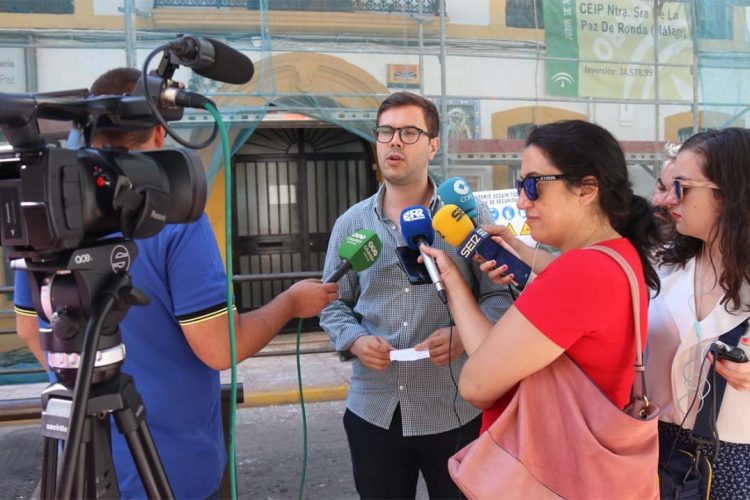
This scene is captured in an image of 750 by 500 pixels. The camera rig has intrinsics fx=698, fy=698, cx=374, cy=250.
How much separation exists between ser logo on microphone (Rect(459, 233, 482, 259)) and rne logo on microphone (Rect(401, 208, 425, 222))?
174mm

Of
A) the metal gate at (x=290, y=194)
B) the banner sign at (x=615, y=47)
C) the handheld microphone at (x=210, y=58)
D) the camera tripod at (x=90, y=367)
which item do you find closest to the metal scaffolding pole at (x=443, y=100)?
the banner sign at (x=615, y=47)

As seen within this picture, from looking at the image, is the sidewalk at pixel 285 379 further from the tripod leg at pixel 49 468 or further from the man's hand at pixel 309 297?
the tripod leg at pixel 49 468

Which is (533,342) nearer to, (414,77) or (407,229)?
(407,229)

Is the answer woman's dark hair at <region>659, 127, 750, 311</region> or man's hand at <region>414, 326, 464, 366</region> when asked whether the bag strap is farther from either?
man's hand at <region>414, 326, 464, 366</region>

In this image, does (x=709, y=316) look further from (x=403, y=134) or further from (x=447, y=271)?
(x=403, y=134)

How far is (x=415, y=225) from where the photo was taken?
7.23 feet

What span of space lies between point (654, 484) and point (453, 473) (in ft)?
1.50

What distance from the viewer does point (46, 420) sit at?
1270 millimetres

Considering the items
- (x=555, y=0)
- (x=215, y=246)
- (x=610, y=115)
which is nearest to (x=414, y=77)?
(x=555, y=0)

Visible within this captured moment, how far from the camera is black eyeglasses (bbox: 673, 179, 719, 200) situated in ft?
6.34

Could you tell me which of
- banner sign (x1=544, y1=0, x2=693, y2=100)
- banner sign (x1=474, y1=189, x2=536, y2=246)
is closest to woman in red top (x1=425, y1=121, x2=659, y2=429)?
banner sign (x1=474, y1=189, x2=536, y2=246)

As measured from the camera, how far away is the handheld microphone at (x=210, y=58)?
1264mm

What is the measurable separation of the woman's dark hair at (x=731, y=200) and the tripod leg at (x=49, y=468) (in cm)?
166

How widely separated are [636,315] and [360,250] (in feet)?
2.90
